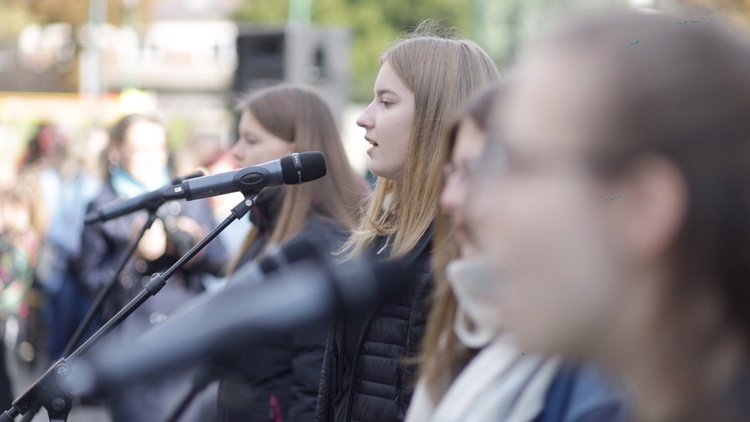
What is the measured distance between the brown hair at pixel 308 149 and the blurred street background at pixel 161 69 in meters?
0.49

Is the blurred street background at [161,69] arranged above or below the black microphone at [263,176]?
below

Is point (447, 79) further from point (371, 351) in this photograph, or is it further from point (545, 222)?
point (545, 222)

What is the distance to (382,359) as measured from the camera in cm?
254

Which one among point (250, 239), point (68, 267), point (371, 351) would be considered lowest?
point (68, 267)

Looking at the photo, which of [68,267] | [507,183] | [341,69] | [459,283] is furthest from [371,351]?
[341,69]

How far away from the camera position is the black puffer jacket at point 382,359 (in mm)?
2451

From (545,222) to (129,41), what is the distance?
37.1m

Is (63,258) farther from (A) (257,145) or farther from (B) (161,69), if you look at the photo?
(B) (161,69)

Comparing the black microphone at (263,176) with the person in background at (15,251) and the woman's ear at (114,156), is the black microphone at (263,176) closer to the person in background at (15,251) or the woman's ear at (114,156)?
the woman's ear at (114,156)

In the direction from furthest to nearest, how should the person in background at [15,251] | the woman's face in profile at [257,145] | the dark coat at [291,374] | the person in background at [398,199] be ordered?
the person in background at [15,251] → the woman's face in profile at [257,145] → the dark coat at [291,374] → the person in background at [398,199]

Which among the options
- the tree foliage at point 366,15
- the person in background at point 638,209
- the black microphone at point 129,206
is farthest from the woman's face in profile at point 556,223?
the tree foliage at point 366,15

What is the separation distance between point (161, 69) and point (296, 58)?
130 feet

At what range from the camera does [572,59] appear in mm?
919

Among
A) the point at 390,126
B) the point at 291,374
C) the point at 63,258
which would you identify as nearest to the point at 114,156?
the point at 63,258
